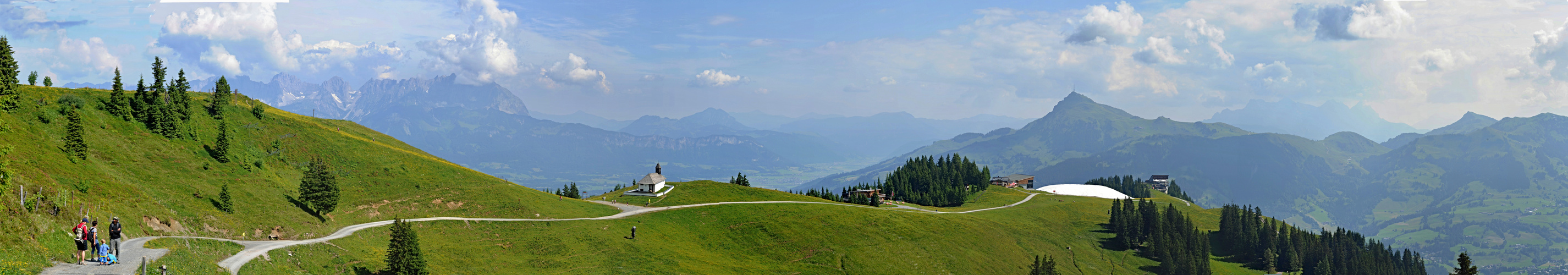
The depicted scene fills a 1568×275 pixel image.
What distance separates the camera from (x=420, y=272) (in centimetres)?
5359

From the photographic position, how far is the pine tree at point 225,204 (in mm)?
60938

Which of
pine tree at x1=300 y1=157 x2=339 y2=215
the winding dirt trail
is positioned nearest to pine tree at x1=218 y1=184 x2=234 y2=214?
the winding dirt trail

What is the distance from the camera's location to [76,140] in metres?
59.6

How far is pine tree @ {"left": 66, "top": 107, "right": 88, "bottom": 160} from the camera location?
5900cm

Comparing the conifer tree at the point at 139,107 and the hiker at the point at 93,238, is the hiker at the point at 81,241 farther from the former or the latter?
the conifer tree at the point at 139,107

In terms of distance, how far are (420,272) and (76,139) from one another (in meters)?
34.7

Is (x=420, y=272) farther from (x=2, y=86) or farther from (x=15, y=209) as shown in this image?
(x=2, y=86)

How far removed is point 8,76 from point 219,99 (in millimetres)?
28299

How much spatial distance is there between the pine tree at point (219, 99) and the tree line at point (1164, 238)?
176412mm

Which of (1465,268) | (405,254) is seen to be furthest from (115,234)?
(1465,268)

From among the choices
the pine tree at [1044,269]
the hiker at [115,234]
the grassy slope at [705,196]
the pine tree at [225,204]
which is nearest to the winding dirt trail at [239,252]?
the hiker at [115,234]

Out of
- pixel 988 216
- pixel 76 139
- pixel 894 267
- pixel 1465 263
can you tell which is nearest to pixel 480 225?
pixel 76 139

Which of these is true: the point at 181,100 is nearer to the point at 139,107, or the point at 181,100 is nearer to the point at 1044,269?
the point at 139,107

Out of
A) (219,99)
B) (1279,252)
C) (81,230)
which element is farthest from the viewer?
(1279,252)
